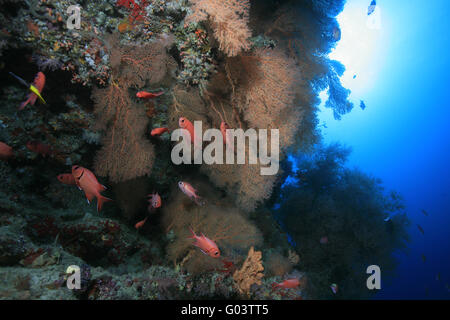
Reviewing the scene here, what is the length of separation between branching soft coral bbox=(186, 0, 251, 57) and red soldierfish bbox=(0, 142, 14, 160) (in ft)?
10.1

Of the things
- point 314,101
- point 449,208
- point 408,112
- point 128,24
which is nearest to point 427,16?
point 408,112

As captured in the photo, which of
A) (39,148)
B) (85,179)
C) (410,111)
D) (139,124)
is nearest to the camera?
(85,179)

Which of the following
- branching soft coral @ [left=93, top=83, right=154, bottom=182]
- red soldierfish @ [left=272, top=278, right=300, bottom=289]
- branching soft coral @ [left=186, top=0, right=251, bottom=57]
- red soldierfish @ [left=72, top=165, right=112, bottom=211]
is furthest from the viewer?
red soldierfish @ [left=272, top=278, right=300, bottom=289]

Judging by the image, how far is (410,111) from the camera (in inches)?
2640

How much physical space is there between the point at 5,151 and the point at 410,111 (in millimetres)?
93476

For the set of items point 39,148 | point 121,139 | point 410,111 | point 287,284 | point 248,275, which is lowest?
point 287,284

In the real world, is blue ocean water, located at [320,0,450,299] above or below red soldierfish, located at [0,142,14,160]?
above

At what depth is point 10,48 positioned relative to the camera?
2496 mm

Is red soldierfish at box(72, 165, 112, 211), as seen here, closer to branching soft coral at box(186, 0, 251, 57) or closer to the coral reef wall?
the coral reef wall

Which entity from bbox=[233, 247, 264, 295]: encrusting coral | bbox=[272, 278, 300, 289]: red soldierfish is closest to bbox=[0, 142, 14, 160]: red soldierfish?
bbox=[233, 247, 264, 295]: encrusting coral

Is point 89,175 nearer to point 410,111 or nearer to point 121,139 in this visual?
point 121,139

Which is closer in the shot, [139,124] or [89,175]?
[89,175]

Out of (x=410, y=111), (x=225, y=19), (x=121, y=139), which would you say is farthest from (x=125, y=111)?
(x=410, y=111)

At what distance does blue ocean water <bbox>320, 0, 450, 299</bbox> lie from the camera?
43594 mm
